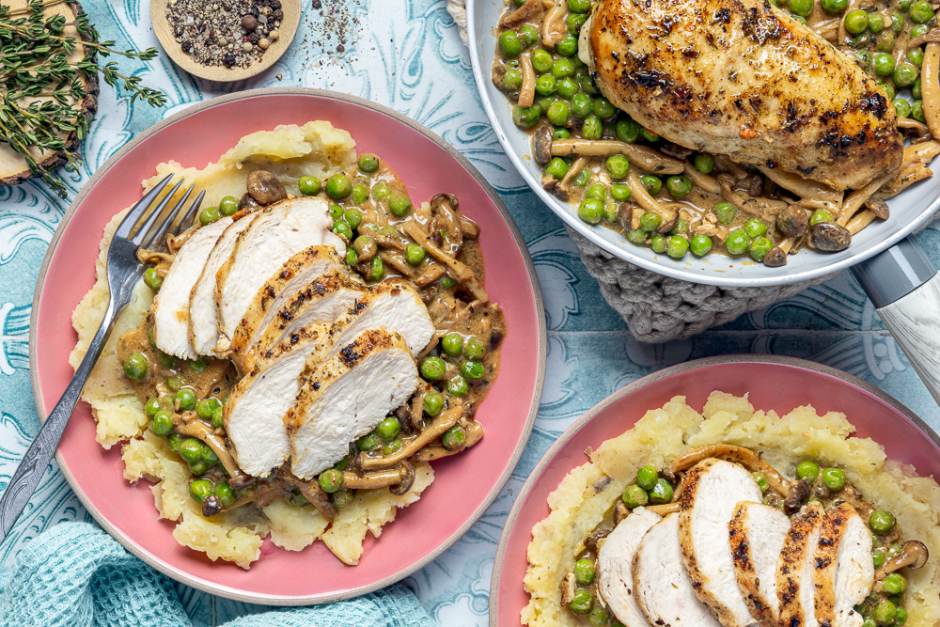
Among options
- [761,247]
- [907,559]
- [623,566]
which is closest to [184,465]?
[623,566]

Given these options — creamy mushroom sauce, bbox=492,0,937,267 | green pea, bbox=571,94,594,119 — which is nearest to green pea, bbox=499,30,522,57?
creamy mushroom sauce, bbox=492,0,937,267

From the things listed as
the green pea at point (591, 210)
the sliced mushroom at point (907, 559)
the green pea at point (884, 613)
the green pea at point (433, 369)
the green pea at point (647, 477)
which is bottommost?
the green pea at point (884, 613)

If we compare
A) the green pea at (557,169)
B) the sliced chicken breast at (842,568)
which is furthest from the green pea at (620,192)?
the sliced chicken breast at (842,568)

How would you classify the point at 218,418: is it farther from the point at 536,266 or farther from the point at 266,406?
the point at 536,266

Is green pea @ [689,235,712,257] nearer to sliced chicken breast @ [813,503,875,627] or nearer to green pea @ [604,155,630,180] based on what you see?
green pea @ [604,155,630,180]

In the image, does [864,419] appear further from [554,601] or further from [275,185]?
[275,185]

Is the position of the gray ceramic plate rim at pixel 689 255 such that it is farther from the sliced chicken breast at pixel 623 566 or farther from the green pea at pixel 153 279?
the green pea at pixel 153 279

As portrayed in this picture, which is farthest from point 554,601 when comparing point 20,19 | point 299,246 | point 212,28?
point 20,19
